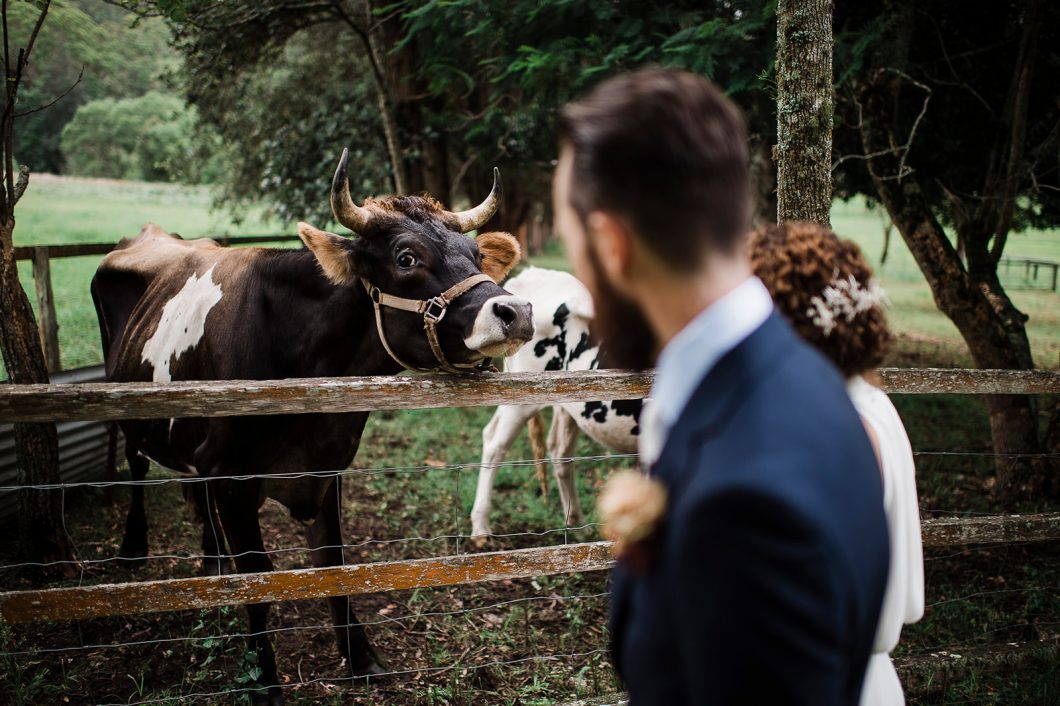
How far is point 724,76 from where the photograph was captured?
21.4 feet

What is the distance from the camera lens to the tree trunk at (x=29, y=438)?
426cm

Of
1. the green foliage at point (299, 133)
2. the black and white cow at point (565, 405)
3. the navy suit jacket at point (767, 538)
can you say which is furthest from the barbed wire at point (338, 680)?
the green foliage at point (299, 133)

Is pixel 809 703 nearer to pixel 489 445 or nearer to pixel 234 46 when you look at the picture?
pixel 489 445

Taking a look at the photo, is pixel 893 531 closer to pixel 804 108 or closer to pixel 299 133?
pixel 804 108

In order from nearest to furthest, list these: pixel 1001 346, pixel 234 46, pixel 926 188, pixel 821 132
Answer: pixel 821 132, pixel 1001 346, pixel 926 188, pixel 234 46

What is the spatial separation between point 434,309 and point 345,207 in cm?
63

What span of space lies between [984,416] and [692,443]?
973 centimetres

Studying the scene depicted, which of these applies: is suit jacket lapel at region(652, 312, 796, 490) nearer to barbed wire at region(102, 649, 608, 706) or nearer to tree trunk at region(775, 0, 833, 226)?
barbed wire at region(102, 649, 608, 706)

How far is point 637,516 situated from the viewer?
995 mm

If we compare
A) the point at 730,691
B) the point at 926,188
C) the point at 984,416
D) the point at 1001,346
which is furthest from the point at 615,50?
the point at 984,416

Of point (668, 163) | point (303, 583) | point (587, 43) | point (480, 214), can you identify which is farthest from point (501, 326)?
point (587, 43)

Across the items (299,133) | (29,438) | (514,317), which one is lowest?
(29,438)

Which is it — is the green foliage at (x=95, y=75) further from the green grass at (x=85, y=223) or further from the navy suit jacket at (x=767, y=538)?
the navy suit jacket at (x=767, y=538)

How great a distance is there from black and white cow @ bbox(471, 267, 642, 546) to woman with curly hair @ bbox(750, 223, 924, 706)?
3.86 m
